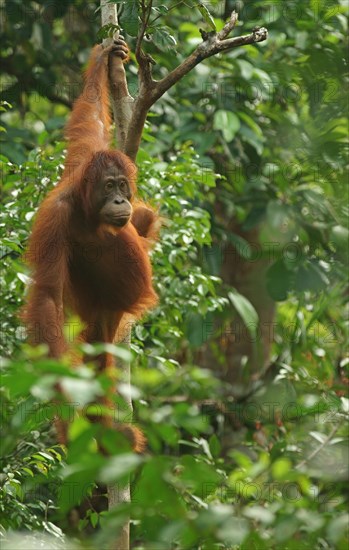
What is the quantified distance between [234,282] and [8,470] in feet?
11.3

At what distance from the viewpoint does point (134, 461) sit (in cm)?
118

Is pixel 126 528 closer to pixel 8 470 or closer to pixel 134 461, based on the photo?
pixel 8 470

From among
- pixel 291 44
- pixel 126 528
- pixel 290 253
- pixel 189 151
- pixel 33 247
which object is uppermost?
pixel 291 44

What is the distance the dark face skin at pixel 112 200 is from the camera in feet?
11.7

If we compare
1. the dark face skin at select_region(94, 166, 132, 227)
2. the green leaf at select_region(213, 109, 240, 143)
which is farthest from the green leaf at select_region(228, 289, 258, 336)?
the dark face skin at select_region(94, 166, 132, 227)

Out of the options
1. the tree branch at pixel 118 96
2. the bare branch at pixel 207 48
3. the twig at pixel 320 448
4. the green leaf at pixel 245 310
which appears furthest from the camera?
the green leaf at pixel 245 310

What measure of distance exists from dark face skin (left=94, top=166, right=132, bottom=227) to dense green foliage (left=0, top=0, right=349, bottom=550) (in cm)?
39

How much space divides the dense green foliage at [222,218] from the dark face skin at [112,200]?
39 centimetres

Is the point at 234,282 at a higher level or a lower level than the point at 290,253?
lower

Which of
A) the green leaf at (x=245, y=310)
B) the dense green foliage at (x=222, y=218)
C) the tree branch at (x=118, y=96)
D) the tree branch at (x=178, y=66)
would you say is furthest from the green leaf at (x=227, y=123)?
the tree branch at (x=178, y=66)

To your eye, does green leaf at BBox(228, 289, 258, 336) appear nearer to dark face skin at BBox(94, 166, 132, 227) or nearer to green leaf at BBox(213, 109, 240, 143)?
green leaf at BBox(213, 109, 240, 143)

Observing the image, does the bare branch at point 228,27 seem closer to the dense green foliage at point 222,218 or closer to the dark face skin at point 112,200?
the dense green foliage at point 222,218

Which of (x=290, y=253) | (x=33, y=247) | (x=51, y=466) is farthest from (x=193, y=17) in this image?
(x=51, y=466)

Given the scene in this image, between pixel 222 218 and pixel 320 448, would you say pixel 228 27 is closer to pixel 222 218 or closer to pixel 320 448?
pixel 320 448
